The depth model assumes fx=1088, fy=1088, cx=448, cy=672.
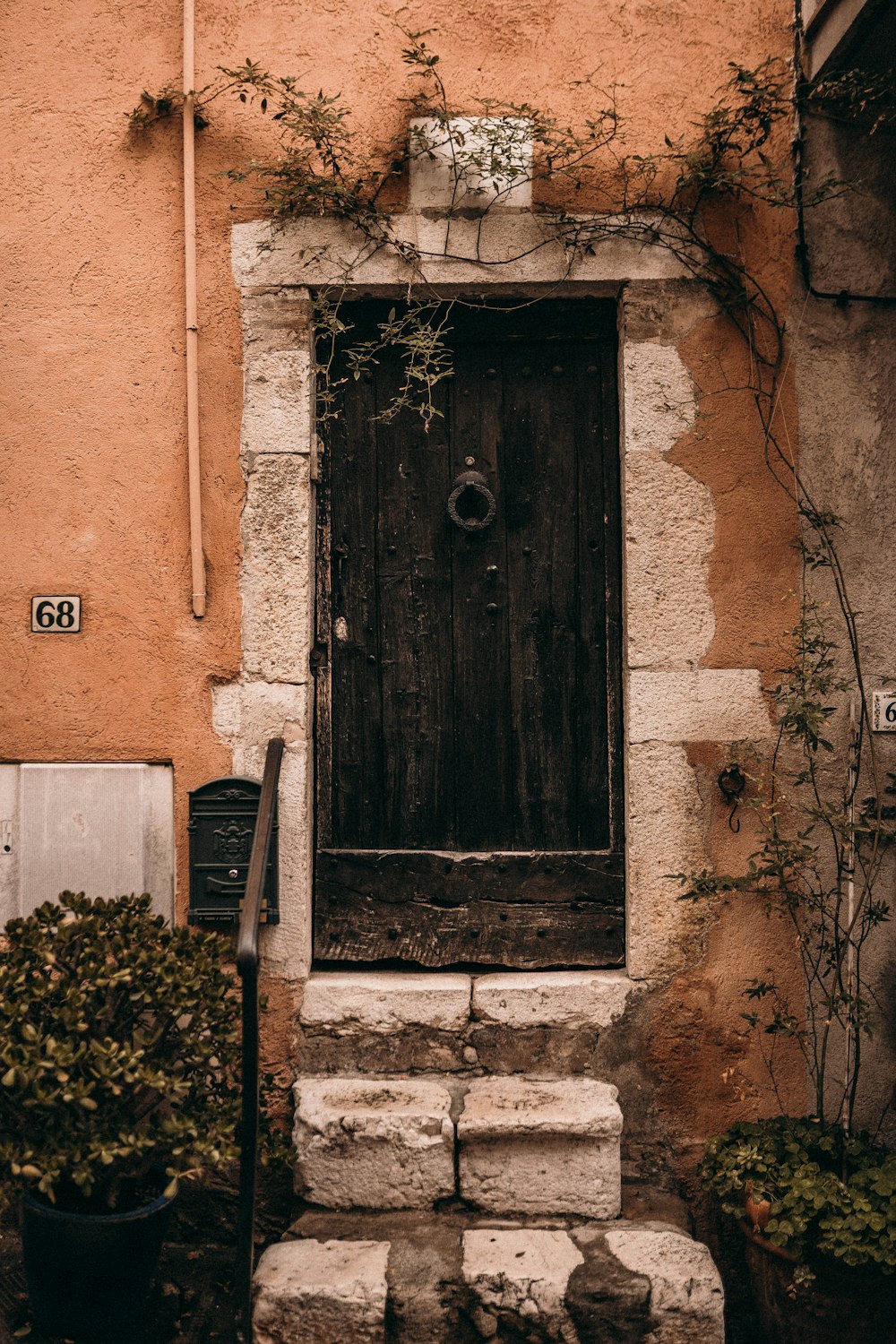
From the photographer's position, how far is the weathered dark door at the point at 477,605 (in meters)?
3.42

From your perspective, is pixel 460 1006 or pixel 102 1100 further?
pixel 460 1006

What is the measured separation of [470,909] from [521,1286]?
3.52 ft

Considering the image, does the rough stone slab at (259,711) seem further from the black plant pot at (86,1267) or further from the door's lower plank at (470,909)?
the black plant pot at (86,1267)

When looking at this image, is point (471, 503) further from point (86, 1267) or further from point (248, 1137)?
point (86, 1267)

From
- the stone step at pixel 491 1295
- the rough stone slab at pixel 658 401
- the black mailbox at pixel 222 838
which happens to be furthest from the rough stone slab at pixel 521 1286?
the rough stone slab at pixel 658 401

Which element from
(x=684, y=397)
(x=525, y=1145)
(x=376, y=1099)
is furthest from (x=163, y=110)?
(x=525, y=1145)

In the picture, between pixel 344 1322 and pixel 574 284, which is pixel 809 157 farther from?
pixel 344 1322

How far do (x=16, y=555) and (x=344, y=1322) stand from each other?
2266 mm

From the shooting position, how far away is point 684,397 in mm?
3258

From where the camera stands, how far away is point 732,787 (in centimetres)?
322

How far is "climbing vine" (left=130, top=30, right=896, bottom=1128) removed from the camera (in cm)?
316

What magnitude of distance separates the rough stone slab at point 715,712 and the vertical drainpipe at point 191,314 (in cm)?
141

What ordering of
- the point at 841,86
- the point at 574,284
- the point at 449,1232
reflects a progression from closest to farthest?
1. the point at 449,1232
2. the point at 841,86
3. the point at 574,284

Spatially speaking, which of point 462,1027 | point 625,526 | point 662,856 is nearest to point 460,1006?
point 462,1027
